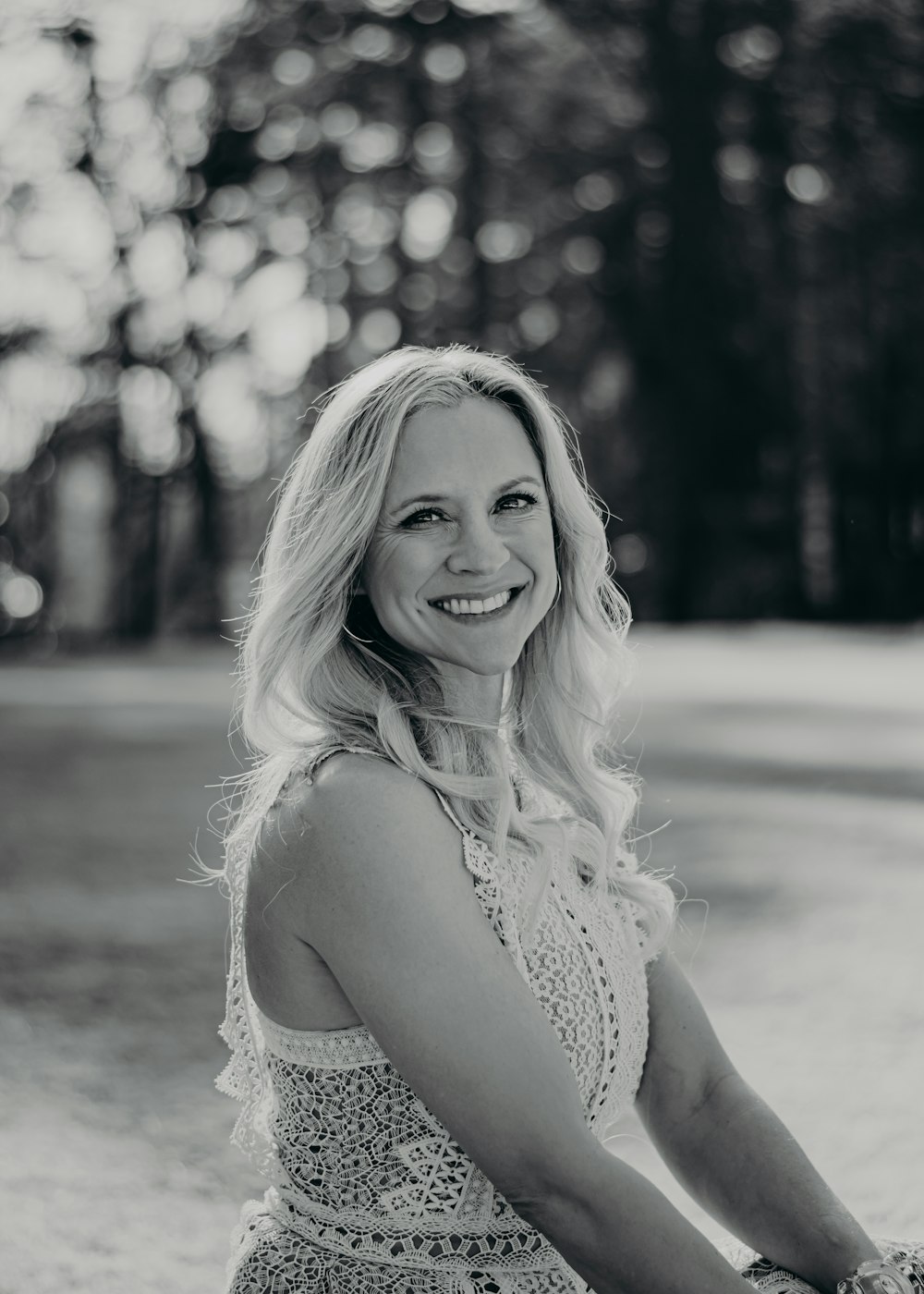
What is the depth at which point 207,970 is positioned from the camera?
4.95 metres

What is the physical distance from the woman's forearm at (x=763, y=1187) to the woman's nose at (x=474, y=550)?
84 centimetres

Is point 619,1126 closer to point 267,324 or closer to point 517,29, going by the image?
point 267,324

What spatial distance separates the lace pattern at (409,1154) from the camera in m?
1.80

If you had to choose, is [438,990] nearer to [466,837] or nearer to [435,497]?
[466,837]

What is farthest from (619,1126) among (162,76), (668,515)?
(162,76)

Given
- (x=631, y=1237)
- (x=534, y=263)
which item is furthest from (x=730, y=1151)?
(x=534, y=263)

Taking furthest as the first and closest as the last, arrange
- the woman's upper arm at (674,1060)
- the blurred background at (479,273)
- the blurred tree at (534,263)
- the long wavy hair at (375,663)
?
the blurred tree at (534,263), the blurred background at (479,273), the woman's upper arm at (674,1060), the long wavy hair at (375,663)

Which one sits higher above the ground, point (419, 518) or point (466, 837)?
point (419, 518)

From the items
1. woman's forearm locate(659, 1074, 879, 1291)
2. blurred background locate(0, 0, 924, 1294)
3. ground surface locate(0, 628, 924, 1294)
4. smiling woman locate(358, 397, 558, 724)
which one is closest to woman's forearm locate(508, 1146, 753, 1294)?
woman's forearm locate(659, 1074, 879, 1291)

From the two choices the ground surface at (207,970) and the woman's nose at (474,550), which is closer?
the woman's nose at (474,550)

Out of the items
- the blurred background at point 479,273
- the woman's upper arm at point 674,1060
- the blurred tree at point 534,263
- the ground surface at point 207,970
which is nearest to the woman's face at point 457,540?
the woman's upper arm at point 674,1060

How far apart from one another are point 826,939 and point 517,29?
23.2 meters

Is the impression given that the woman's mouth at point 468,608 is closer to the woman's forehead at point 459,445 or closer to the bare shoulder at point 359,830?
the woman's forehead at point 459,445

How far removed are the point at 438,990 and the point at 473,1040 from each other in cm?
7
